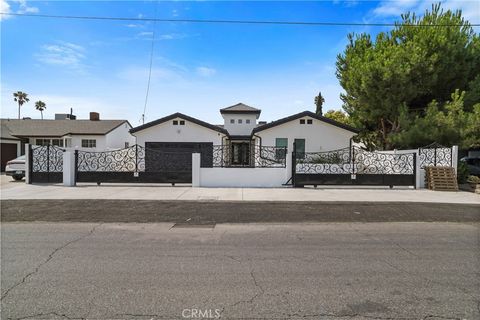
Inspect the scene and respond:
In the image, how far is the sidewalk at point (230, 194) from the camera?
10930mm

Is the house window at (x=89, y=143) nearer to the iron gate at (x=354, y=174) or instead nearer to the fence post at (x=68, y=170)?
the fence post at (x=68, y=170)

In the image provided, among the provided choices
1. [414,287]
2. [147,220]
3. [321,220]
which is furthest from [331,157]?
[414,287]

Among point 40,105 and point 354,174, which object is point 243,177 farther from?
point 40,105

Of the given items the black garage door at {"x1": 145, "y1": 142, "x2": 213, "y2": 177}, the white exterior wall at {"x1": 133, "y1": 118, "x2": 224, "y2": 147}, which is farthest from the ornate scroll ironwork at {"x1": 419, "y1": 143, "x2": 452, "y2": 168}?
the white exterior wall at {"x1": 133, "y1": 118, "x2": 224, "y2": 147}

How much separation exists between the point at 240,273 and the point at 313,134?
19336 mm

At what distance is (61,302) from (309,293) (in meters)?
2.94

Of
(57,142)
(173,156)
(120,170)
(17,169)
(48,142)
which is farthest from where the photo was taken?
(57,142)

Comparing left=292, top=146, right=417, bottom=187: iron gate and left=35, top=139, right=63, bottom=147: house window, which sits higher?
left=35, top=139, right=63, bottom=147: house window

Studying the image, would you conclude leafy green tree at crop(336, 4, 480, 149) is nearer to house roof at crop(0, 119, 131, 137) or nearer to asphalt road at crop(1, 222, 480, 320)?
asphalt road at crop(1, 222, 480, 320)

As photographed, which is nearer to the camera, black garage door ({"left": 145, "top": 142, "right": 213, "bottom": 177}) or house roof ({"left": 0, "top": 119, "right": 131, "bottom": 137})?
black garage door ({"left": 145, "top": 142, "right": 213, "bottom": 177})

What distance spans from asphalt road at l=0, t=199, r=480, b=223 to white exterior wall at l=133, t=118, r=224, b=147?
1255 cm

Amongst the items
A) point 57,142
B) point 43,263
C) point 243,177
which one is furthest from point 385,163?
point 57,142

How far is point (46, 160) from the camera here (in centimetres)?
1461

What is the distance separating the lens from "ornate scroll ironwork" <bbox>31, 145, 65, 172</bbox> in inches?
565
